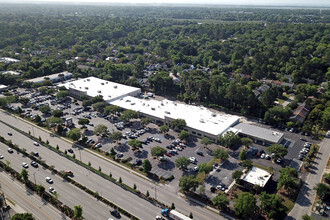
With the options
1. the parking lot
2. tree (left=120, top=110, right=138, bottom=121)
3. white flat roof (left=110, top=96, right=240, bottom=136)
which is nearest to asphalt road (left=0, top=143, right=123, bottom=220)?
the parking lot

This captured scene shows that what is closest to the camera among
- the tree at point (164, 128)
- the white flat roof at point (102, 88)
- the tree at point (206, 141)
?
the tree at point (206, 141)

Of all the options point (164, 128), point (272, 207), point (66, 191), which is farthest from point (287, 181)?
point (66, 191)

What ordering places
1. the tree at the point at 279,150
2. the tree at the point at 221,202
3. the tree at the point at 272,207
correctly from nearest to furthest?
1. the tree at the point at 272,207
2. the tree at the point at 221,202
3. the tree at the point at 279,150

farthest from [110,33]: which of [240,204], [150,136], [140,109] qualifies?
[240,204]

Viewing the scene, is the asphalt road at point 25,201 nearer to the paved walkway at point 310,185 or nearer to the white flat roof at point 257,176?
the white flat roof at point 257,176

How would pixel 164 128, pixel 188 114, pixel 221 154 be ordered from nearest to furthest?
1. pixel 221 154
2. pixel 164 128
3. pixel 188 114

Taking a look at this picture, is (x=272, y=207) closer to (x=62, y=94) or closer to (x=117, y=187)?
(x=117, y=187)

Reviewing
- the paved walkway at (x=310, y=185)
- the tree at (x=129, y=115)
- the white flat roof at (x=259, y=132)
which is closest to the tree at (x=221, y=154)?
the white flat roof at (x=259, y=132)
